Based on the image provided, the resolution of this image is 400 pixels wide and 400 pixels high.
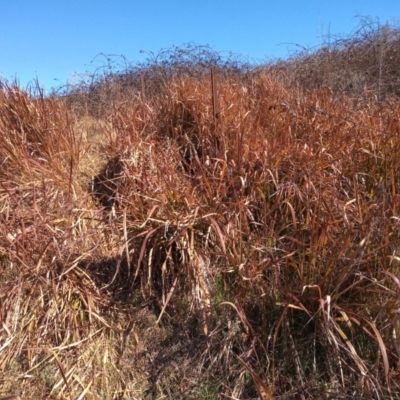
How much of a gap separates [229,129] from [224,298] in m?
1.25

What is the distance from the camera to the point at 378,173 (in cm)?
255

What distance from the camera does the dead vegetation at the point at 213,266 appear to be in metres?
1.81

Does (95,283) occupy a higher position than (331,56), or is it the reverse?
(331,56)

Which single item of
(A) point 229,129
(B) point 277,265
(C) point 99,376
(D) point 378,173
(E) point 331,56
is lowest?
(C) point 99,376

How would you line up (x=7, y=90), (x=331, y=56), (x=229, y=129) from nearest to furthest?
(x=229, y=129) → (x=7, y=90) → (x=331, y=56)

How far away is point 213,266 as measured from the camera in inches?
88.3

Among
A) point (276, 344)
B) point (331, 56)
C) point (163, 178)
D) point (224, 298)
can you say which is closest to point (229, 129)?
point (163, 178)

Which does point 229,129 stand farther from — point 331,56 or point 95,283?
point 331,56

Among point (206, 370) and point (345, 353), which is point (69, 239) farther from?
point (345, 353)

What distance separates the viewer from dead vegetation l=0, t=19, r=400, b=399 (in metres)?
1.81

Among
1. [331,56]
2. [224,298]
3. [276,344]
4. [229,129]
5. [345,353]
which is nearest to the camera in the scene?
[345,353]

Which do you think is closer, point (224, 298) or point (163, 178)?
point (224, 298)

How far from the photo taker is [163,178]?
2.56 metres

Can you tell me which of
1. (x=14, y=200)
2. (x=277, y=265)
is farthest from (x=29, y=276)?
(x=277, y=265)
